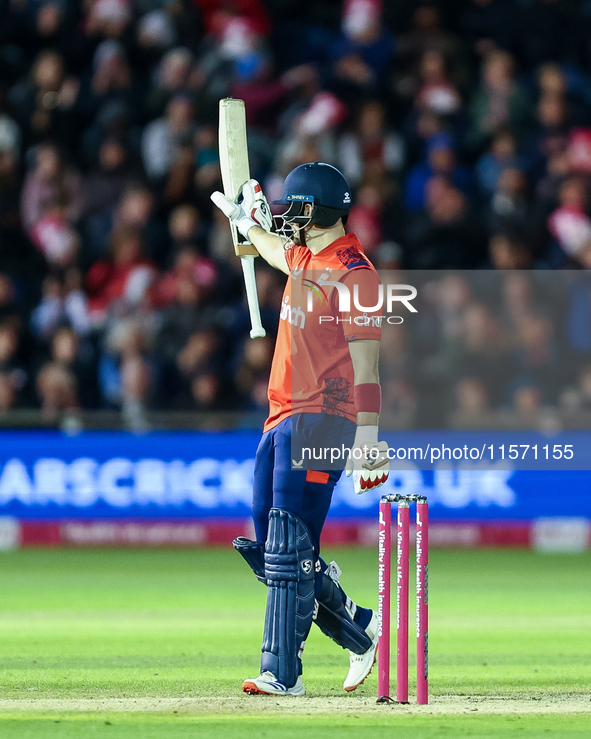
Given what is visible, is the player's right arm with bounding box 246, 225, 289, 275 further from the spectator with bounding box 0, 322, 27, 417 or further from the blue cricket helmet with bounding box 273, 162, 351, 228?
the spectator with bounding box 0, 322, 27, 417

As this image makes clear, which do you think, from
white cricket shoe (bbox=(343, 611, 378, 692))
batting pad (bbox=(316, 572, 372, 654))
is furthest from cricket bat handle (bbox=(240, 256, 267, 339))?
white cricket shoe (bbox=(343, 611, 378, 692))

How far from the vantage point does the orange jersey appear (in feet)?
18.9

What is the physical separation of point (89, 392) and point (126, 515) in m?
1.34

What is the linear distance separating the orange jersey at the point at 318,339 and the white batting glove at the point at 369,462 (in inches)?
11.5

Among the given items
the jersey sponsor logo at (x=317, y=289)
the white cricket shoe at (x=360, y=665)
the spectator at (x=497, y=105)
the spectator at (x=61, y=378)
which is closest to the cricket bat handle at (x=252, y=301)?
the jersey sponsor logo at (x=317, y=289)

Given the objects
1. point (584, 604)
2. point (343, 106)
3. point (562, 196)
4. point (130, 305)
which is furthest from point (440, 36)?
point (584, 604)

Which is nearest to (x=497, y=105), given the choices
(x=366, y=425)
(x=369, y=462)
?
(x=366, y=425)

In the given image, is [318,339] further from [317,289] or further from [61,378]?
[61,378]

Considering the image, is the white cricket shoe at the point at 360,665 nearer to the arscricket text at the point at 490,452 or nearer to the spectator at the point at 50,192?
the arscricket text at the point at 490,452

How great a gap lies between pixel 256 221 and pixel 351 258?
569 millimetres

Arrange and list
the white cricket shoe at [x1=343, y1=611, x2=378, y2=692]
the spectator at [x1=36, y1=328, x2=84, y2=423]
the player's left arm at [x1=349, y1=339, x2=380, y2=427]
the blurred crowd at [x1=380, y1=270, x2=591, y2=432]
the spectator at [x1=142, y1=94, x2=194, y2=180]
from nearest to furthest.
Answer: the player's left arm at [x1=349, y1=339, x2=380, y2=427], the white cricket shoe at [x1=343, y1=611, x2=378, y2=692], the blurred crowd at [x1=380, y1=270, x2=591, y2=432], the spectator at [x1=36, y1=328, x2=84, y2=423], the spectator at [x1=142, y1=94, x2=194, y2=180]

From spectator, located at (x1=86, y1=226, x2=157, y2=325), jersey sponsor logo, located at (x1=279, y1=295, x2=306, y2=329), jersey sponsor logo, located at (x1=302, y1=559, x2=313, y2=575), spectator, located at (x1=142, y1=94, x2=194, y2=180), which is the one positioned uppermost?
spectator, located at (x1=142, y1=94, x2=194, y2=180)

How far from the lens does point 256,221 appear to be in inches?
241

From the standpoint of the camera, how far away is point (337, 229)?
19.5 feet
